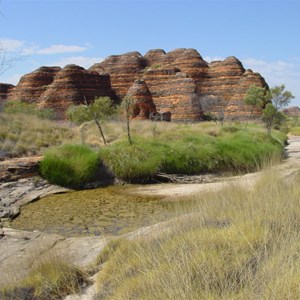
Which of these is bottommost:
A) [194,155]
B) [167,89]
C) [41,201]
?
[41,201]

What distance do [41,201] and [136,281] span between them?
9.29 m

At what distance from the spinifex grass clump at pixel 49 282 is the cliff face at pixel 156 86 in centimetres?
4590

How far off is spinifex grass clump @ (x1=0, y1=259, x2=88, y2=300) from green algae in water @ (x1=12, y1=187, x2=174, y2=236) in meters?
2.84

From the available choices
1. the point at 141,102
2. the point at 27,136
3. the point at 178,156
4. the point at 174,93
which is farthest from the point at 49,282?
the point at 174,93

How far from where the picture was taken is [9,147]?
57.5 ft

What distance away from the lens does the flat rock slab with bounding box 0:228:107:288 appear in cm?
518

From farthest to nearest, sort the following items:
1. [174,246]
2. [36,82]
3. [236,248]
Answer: [36,82] < [174,246] < [236,248]

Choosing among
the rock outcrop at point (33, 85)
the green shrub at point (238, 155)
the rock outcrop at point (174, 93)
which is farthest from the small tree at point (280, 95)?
the rock outcrop at point (33, 85)

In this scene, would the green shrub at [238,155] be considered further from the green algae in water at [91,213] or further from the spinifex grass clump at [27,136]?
the spinifex grass clump at [27,136]

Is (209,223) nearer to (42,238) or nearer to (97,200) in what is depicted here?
(42,238)

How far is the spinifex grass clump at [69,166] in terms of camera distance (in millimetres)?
14188

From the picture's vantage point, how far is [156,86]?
60.8m

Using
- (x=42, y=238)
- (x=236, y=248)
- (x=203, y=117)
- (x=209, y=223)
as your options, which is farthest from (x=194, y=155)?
(x=203, y=117)

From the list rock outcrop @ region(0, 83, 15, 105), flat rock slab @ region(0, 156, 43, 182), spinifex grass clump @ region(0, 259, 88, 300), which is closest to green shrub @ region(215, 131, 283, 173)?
flat rock slab @ region(0, 156, 43, 182)
